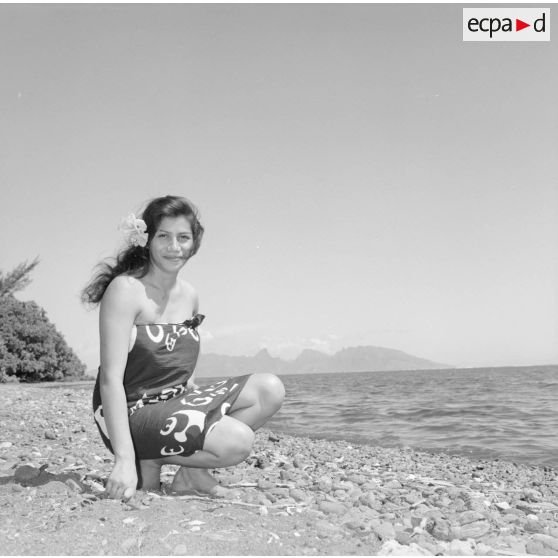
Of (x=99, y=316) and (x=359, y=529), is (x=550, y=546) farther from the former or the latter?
(x=99, y=316)

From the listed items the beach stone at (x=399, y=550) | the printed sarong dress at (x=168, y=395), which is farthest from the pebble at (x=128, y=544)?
the beach stone at (x=399, y=550)

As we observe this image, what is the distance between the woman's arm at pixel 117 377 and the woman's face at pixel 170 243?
29cm

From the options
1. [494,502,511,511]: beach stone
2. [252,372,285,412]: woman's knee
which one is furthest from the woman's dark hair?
[494,502,511,511]: beach stone

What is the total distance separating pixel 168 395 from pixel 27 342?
23.8 metres

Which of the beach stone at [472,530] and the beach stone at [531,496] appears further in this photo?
the beach stone at [531,496]

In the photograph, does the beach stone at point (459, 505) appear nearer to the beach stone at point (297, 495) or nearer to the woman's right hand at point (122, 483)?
the beach stone at point (297, 495)

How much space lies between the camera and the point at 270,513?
291 centimetres

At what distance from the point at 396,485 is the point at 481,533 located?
146cm

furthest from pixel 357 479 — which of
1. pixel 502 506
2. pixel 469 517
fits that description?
pixel 469 517

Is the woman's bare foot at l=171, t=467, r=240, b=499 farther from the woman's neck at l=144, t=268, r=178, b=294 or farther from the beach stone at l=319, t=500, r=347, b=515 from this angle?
the woman's neck at l=144, t=268, r=178, b=294

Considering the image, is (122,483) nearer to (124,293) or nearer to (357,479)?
(124,293)

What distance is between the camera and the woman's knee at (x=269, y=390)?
3.30m

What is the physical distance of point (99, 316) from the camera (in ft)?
10.1

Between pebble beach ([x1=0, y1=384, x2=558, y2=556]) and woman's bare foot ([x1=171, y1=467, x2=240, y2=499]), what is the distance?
9 centimetres
